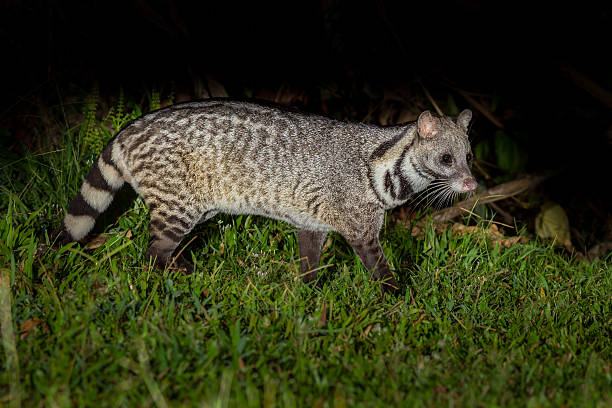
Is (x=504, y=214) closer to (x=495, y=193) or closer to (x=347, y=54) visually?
(x=495, y=193)

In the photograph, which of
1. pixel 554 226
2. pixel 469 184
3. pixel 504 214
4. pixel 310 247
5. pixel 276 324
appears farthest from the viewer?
pixel 504 214

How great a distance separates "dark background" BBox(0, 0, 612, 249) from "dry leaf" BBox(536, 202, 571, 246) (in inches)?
20.6

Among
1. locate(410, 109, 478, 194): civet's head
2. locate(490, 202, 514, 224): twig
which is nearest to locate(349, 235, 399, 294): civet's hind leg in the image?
locate(410, 109, 478, 194): civet's head

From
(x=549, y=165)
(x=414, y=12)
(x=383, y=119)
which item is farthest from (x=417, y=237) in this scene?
(x=414, y=12)

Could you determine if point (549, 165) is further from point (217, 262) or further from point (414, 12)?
point (217, 262)

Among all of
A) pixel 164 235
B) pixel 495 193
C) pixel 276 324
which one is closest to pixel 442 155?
pixel 276 324

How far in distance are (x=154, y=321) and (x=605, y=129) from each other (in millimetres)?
4652

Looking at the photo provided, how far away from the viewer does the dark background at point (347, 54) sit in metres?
6.10

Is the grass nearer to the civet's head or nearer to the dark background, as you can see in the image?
the civet's head

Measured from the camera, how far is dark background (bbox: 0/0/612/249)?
20.0 feet

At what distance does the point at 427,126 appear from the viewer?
428 cm

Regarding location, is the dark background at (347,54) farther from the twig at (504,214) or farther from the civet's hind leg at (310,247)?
the civet's hind leg at (310,247)

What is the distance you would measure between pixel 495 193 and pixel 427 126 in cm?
238

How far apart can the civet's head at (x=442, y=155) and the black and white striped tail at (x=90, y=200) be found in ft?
6.92
